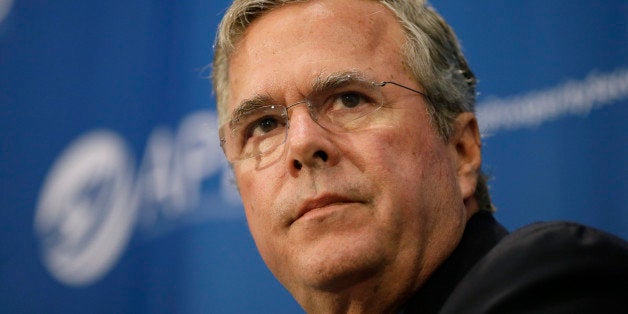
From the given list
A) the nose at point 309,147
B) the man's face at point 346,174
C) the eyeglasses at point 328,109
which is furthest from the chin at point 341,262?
the eyeglasses at point 328,109

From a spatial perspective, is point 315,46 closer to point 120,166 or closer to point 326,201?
point 326,201

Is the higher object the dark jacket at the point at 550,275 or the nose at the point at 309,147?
the nose at the point at 309,147

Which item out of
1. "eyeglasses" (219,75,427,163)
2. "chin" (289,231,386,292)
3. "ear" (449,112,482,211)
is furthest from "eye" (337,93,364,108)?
"chin" (289,231,386,292)

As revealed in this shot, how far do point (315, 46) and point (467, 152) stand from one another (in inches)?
21.2

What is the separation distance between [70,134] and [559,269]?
239cm

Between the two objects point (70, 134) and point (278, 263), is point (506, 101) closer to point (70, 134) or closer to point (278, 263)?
point (278, 263)

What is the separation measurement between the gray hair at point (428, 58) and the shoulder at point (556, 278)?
69 cm

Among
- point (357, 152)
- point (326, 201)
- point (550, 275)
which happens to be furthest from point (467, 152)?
point (550, 275)

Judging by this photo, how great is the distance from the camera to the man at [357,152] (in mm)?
1520

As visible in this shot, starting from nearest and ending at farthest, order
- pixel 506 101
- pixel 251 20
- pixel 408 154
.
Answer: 1. pixel 408 154
2. pixel 251 20
3. pixel 506 101

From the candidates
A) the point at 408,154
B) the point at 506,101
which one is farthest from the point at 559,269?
the point at 506,101

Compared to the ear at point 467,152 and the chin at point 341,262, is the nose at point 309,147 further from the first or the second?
the ear at point 467,152

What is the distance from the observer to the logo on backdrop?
2.82 m

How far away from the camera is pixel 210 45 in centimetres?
294
